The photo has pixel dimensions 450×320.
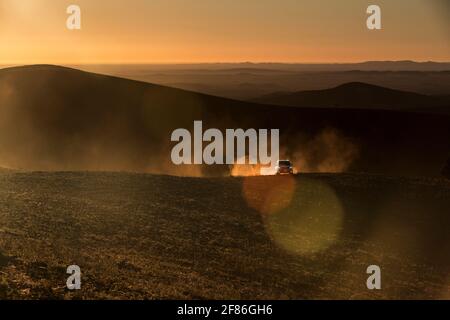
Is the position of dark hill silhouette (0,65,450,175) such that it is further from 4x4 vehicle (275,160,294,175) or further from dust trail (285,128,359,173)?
4x4 vehicle (275,160,294,175)

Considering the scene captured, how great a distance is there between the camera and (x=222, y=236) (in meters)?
24.0

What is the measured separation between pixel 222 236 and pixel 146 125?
72279 millimetres

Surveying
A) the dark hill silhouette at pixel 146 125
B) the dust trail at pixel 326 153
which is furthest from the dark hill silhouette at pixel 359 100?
the dust trail at pixel 326 153

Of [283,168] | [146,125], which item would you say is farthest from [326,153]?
[283,168]

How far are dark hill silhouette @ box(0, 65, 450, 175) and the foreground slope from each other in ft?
116

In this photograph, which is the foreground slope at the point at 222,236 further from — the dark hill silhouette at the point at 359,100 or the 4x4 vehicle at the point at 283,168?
the dark hill silhouette at the point at 359,100

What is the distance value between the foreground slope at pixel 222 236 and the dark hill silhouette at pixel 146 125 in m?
35.3

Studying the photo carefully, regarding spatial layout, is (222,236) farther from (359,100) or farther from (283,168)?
(359,100)

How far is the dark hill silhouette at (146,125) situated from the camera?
78875 mm

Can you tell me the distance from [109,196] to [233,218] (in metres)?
6.97

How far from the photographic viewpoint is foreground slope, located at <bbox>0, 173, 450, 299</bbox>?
17.8m

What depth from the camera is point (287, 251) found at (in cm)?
2253

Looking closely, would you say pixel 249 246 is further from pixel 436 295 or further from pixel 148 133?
pixel 148 133

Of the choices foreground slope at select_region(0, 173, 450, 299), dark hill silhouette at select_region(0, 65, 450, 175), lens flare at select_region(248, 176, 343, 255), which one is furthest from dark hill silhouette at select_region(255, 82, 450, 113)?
foreground slope at select_region(0, 173, 450, 299)
